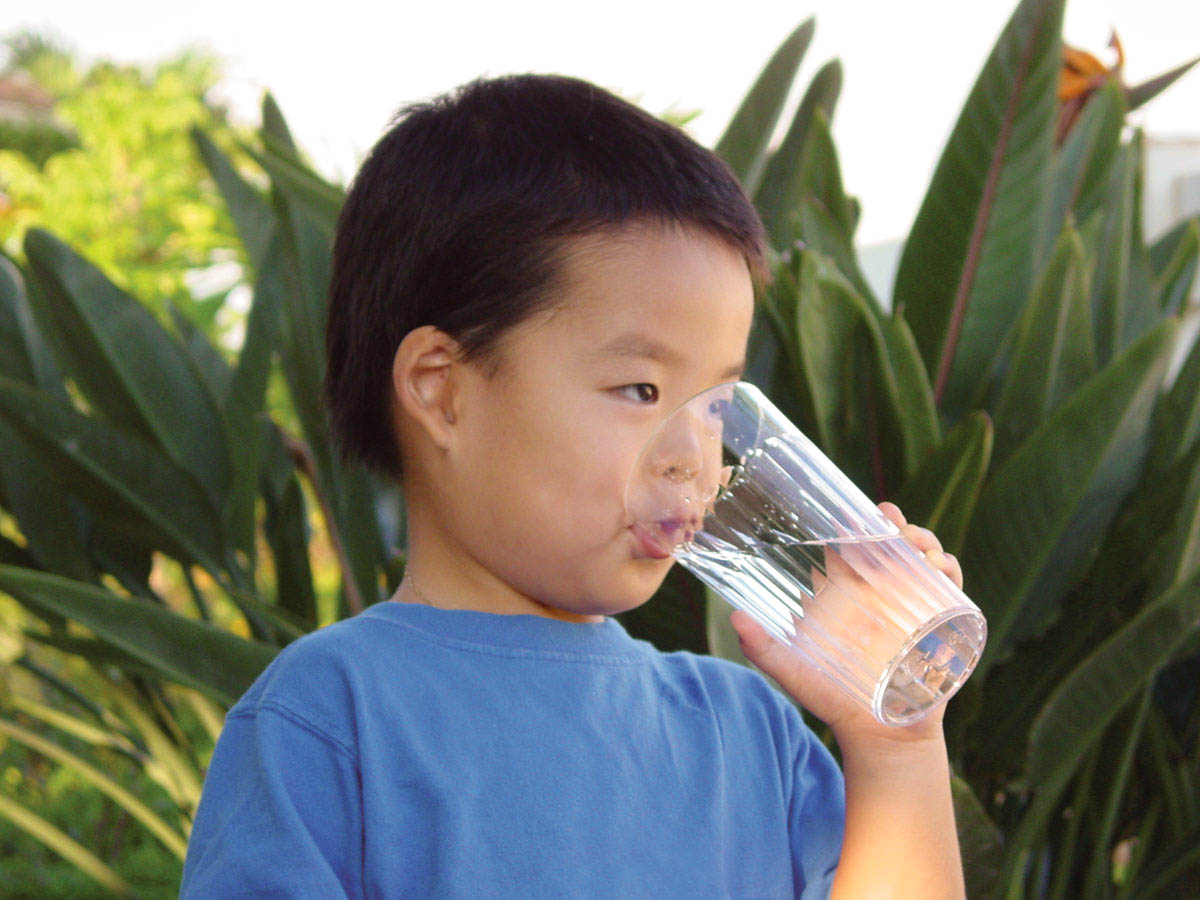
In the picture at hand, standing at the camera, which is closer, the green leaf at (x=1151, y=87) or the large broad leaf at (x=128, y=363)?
the large broad leaf at (x=128, y=363)

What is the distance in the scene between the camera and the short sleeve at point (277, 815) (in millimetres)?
616

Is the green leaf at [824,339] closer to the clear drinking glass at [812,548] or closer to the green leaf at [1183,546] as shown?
the green leaf at [1183,546]

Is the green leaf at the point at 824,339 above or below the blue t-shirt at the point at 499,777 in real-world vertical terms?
above

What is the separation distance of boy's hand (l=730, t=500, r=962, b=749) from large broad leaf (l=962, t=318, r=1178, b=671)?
1.61 feet

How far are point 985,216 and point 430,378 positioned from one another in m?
0.88

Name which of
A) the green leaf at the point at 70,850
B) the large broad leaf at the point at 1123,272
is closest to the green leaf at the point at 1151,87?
the large broad leaf at the point at 1123,272

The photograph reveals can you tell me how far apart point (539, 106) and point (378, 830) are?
0.48m

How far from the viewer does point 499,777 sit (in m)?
0.70

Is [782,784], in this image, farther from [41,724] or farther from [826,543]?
[41,724]

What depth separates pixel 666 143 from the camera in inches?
32.5

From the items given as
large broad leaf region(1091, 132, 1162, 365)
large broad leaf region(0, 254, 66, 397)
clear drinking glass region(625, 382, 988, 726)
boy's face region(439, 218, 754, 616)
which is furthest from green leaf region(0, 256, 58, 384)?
large broad leaf region(1091, 132, 1162, 365)

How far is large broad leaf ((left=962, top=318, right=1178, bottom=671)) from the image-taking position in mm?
1171

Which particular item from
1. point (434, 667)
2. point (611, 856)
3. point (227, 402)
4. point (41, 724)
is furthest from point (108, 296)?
point (41, 724)

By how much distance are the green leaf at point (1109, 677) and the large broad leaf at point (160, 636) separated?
0.75 metres
